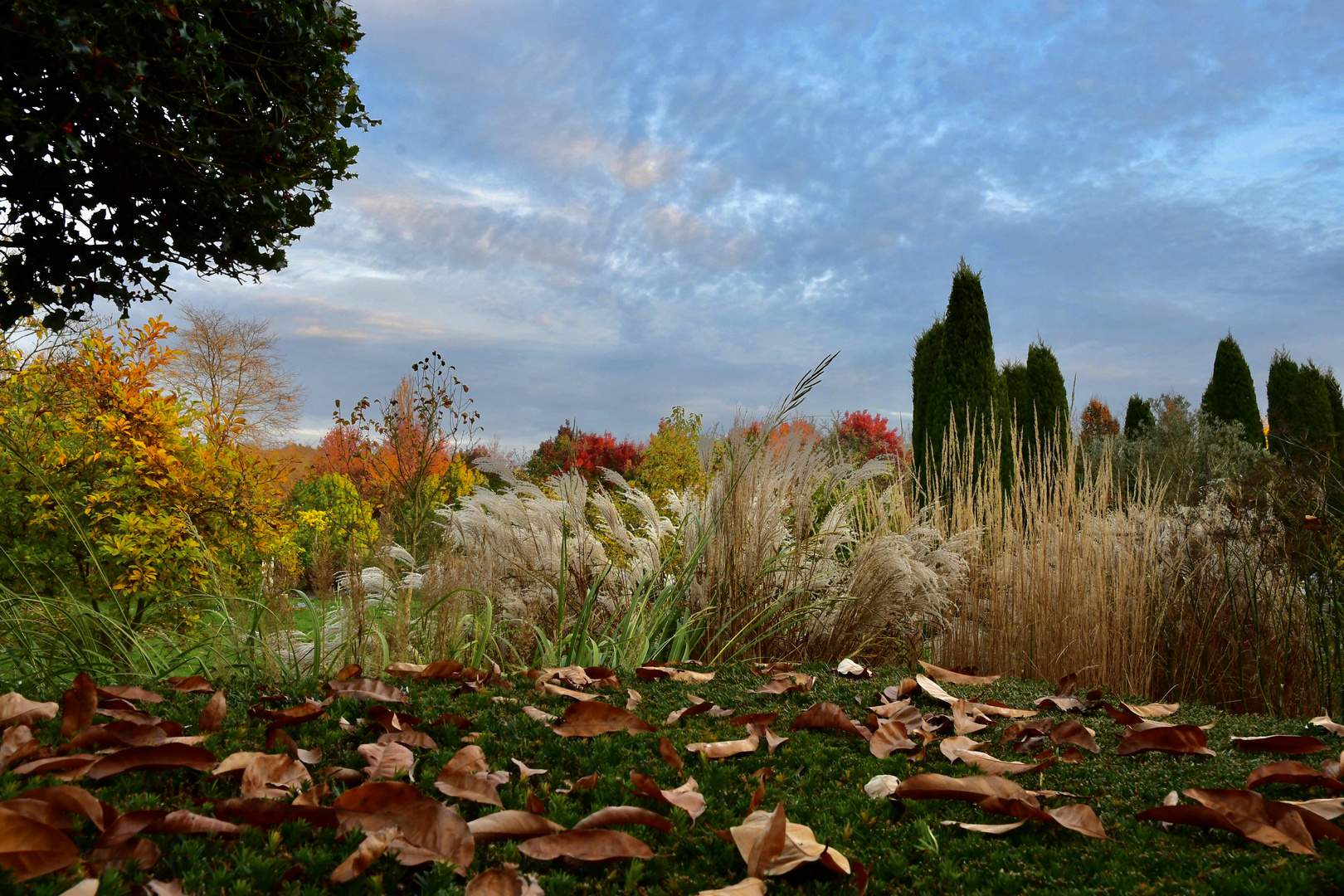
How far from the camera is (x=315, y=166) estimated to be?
338cm

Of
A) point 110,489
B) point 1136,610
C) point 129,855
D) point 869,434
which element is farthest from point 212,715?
point 869,434

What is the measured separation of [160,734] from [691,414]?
10319 mm

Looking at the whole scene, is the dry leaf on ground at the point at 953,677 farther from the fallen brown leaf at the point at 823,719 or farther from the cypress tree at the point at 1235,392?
the cypress tree at the point at 1235,392

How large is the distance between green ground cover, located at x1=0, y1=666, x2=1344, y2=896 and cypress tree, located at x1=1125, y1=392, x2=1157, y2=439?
68.1ft

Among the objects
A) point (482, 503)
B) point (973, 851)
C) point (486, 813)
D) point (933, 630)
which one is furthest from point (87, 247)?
point (933, 630)

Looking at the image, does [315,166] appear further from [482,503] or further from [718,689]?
[718,689]

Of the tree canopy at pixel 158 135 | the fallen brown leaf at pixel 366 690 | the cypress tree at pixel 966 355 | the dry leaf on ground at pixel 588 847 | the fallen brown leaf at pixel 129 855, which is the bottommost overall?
the fallen brown leaf at pixel 129 855

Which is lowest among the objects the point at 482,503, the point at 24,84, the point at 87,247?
the point at 482,503

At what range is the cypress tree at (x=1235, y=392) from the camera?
17844 mm

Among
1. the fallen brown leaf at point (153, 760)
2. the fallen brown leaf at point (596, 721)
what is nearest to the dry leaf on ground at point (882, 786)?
the fallen brown leaf at point (596, 721)

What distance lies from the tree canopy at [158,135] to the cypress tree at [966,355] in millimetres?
8612

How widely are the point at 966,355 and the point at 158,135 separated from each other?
9416 mm

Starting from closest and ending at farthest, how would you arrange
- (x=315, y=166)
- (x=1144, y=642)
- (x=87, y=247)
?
1. (x=87, y=247)
2. (x=315, y=166)
3. (x=1144, y=642)

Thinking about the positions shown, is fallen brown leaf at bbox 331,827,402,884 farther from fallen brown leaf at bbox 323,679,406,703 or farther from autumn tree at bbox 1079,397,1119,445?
autumn tree at bbox 1079,397,1119,445
